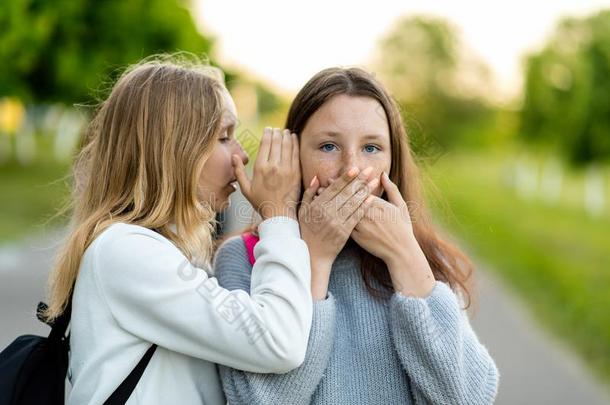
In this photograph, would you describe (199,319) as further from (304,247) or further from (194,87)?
(194,87)

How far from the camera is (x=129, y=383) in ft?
7.30

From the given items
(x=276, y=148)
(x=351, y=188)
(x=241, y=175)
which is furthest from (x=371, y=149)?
(x=241, y=175)

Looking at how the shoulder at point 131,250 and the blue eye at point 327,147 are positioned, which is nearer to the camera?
the shoulder at point 131,250

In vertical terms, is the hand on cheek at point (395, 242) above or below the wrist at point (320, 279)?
above

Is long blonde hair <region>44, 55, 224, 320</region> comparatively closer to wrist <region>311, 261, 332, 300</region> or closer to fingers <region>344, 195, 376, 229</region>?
wrist <region>311, 261, 332, 300</region>

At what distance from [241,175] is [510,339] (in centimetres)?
649

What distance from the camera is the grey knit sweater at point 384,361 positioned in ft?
7.35

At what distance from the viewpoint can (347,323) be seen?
2410mm

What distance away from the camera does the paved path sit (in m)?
6.53

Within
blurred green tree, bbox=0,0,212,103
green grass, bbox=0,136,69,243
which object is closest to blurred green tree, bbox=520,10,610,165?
blurred green tree, bbox=0,0,212,103

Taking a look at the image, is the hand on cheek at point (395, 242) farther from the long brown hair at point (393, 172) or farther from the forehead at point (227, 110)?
the forehead at point (227, 110)

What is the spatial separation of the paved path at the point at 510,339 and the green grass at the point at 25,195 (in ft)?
5.86

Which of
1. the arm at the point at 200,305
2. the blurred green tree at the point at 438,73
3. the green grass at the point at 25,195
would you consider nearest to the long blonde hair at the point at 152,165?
the arm at the point at 200,305

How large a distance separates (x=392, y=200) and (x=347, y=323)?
393mm
